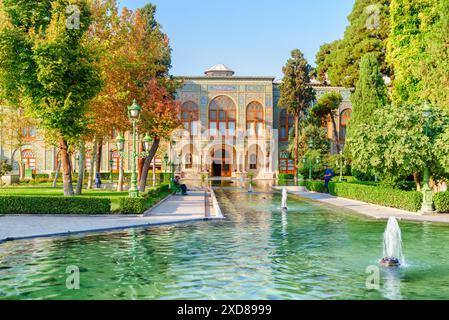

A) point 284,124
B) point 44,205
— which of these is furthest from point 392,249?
point 284,124

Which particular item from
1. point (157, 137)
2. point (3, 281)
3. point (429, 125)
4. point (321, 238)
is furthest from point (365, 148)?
point (3, 281)

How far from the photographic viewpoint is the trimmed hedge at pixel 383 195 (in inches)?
850

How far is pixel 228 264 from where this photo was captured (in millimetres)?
10633

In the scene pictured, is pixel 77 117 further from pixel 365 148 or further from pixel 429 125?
pixel 429 125

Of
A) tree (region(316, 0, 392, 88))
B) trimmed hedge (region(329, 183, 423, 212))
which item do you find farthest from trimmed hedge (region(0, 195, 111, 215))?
tree (region(316, 0, 392, 88))

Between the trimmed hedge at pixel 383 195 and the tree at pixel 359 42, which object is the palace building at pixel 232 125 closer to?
the tree at pixel 359 42

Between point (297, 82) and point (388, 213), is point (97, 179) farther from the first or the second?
point (388, 213)

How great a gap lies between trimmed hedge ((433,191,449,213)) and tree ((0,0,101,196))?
15173mm

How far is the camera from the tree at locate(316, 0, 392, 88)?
1606 inches

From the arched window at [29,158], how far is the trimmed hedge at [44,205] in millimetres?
46759

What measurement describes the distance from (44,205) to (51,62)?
19.7ft

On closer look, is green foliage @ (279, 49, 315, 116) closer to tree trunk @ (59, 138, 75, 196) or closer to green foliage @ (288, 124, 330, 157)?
green foliage @ (288, 124, 330, 157)

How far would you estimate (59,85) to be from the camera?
2156 centimetres
